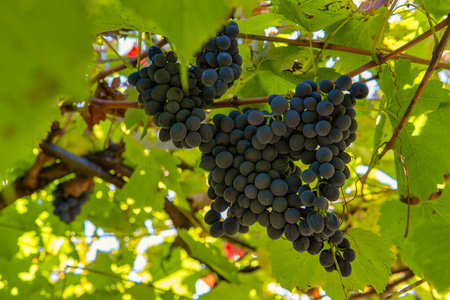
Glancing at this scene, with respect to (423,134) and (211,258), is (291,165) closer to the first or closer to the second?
(423,134)

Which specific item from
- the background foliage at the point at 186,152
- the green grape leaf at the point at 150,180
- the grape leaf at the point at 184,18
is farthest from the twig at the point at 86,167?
the grape leaf at the point at 184,18

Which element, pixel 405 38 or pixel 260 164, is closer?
pixel 260 164

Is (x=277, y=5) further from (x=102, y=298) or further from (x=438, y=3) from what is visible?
(x=102, y=298)

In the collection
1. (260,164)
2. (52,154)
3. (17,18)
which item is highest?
(17,18)

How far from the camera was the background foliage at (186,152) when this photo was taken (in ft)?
0.92

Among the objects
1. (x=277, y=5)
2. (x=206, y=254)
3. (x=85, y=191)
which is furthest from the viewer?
(x=85, y=191)

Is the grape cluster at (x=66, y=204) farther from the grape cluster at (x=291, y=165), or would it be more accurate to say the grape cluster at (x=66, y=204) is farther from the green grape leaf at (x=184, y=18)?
the green grape leaf at (x=184, y=18)

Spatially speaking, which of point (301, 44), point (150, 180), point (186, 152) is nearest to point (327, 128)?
point (301, 44)

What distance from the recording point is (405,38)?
5.87ft

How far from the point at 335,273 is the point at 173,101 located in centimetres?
62

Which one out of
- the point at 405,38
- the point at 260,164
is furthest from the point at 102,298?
the point at 405,38

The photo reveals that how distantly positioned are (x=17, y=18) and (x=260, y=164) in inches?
24.3

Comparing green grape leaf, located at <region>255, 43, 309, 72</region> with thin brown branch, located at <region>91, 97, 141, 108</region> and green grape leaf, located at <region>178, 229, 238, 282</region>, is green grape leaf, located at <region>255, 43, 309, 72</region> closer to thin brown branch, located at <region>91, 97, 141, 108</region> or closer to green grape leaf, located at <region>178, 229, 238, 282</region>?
thin brown branch, located at <region>91, 97, 141, 108</region>

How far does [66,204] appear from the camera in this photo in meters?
2.16
